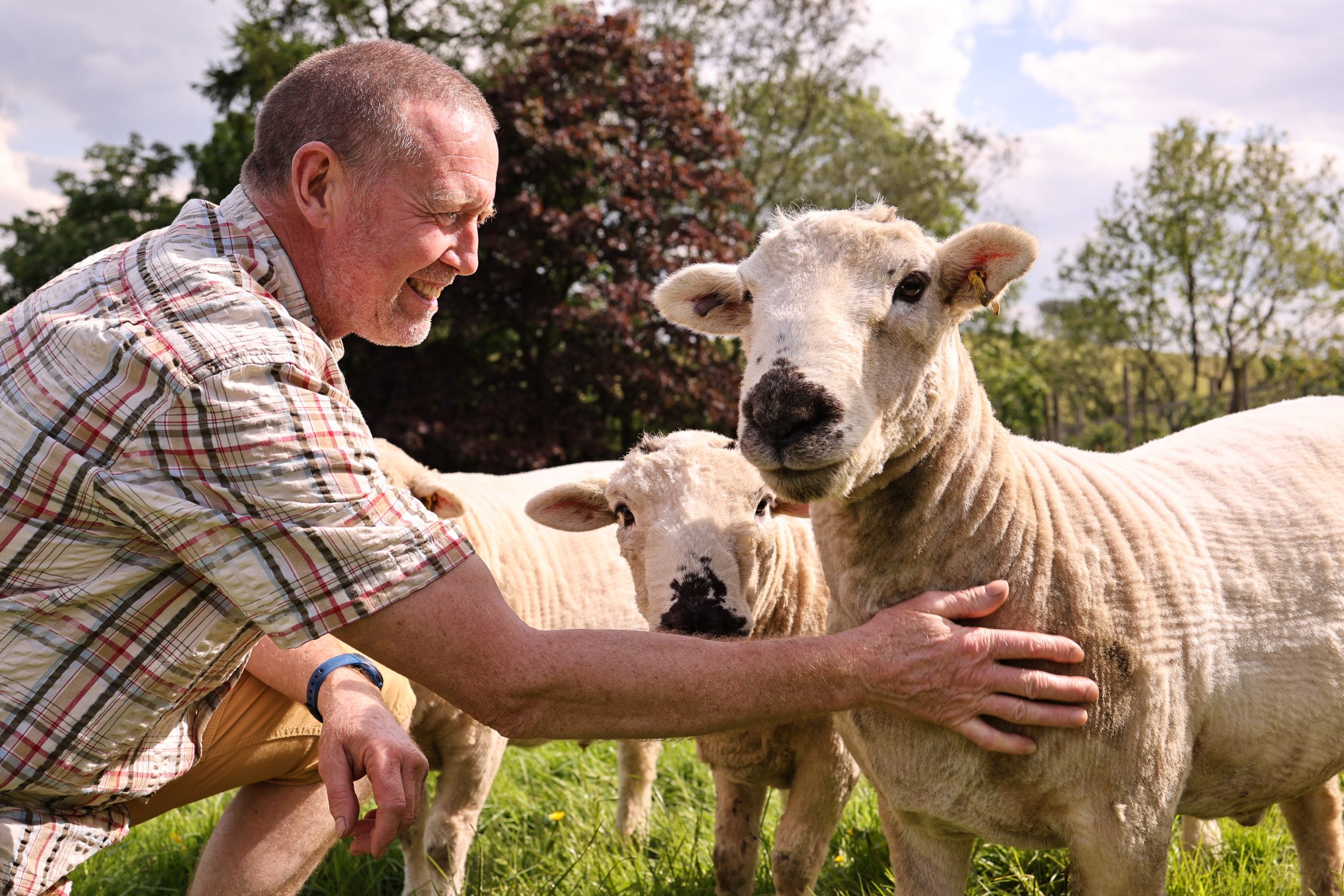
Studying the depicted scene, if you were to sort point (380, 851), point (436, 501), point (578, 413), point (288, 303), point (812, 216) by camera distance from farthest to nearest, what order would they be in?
point (578, 413) < point (436, 501) < point (812, 216) < point (288, 303) < point (380, 851)

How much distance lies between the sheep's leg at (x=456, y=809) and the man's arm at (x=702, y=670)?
7.29 ft

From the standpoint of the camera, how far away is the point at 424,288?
2.54 meters

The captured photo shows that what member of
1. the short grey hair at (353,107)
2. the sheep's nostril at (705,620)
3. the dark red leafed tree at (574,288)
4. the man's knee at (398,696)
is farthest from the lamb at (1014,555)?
the dark red leafed tree at (574,288)

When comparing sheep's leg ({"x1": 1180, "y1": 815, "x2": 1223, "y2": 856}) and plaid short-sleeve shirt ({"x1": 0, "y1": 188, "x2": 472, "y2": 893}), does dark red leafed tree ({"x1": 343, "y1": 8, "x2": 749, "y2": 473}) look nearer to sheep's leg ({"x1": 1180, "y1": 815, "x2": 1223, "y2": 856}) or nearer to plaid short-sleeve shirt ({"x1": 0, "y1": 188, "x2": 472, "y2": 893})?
sheep's leg ({"x1": 1180, "y1": 815, "x2": 1223, "y2": 856})

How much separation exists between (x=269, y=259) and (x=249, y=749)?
1.33 meters

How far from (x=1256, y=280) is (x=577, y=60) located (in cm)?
1445

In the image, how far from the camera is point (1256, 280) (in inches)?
759

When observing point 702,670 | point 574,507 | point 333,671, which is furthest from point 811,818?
point 333,671

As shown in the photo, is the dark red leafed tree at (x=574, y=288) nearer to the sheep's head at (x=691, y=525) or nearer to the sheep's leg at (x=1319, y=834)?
the sheep's head at (x=691, y=525)

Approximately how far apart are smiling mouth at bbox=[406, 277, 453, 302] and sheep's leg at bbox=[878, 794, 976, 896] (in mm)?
1720

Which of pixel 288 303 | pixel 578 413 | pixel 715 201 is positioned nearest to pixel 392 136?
pixel 288 303

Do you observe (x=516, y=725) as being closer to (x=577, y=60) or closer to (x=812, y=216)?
(x=812, y=216)

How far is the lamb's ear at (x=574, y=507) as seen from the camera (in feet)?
11.6

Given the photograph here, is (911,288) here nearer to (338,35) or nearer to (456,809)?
(456,809)
